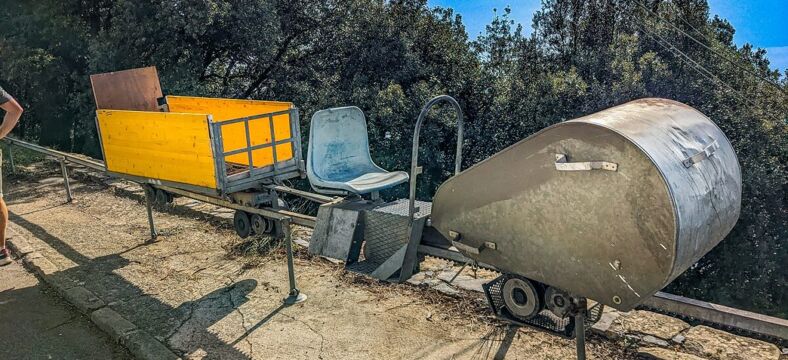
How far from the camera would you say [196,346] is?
4.15m

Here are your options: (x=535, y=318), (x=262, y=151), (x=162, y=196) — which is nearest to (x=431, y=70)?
(x=262, y=151)

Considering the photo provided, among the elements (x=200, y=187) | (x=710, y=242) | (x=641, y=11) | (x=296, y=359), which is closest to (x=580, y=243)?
(x=710, y=242)

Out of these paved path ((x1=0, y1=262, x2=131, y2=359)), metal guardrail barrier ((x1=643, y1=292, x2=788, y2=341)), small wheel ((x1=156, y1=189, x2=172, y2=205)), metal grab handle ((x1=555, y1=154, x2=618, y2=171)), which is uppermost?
metal grab handle ((x1=555, y1=154, x2=618, y2=171))

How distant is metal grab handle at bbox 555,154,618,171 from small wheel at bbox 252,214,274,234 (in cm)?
342

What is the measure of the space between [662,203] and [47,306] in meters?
5.04

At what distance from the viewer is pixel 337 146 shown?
4422 millimetres

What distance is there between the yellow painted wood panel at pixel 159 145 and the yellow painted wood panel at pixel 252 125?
0.42 m

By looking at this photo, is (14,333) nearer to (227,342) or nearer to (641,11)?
(227,342)

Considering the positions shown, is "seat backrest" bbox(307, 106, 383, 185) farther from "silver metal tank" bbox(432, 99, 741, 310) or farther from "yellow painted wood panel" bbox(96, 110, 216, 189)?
"silver metal tank" bbox(432, 99, 741, 310)

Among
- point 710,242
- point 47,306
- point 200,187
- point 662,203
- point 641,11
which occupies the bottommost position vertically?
point 47,306

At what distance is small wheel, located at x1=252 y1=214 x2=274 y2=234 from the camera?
17.3 ft

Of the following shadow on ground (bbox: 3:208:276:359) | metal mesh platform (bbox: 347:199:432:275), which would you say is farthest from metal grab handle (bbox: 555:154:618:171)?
shadow on ground (bbox: 3:208:276:359)

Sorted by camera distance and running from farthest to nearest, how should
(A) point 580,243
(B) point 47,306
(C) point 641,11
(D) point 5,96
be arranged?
1. (C) point 641,11
2. (D) point 5,96
3. (B) point 47,306
4. (A) point 580,243

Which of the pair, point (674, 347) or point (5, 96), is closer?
point (674, 347)
